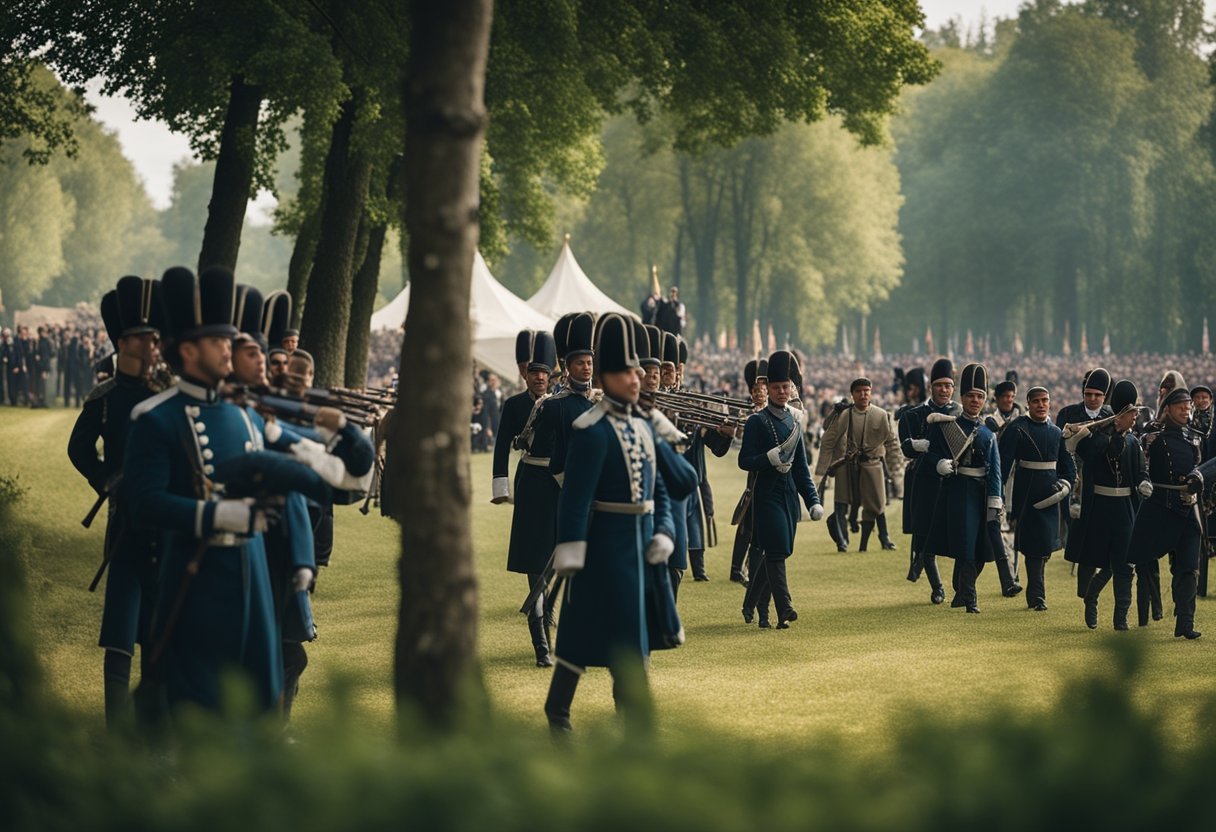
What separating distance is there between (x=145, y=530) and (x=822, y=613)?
27.0 ft

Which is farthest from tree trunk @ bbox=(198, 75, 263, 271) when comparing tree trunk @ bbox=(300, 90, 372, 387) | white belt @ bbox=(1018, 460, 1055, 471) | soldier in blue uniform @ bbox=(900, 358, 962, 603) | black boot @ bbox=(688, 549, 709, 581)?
white belt @ bbox=(1018, 460, 1055, 471)

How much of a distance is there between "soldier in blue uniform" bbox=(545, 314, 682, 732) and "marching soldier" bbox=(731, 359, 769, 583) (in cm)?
529

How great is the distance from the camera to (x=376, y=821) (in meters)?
3.54

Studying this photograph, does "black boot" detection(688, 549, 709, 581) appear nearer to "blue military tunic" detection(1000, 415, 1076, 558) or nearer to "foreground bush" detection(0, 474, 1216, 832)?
"blue military tunic" detection(1000, 415, 1076, 558)

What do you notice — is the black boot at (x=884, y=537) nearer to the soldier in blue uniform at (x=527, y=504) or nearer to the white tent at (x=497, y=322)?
the soldier in blue uniform at (x=527, y=504)

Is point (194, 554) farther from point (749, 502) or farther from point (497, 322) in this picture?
point (497, 322)

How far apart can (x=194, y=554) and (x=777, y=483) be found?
777 centimetres

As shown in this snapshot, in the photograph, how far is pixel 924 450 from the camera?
15.8m

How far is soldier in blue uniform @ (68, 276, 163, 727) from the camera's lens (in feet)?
28.1

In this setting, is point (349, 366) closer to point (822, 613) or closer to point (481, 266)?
point (481, 266)

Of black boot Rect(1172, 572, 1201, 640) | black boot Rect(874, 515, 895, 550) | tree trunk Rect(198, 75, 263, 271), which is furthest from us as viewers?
black boot Rect(874, 515, 895, 550)

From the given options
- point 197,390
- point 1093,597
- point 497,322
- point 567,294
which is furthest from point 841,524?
point 567,294

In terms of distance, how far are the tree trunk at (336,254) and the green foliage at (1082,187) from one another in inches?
2423

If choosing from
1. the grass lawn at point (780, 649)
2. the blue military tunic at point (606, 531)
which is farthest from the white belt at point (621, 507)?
the grass lawn at point (780, 649)
